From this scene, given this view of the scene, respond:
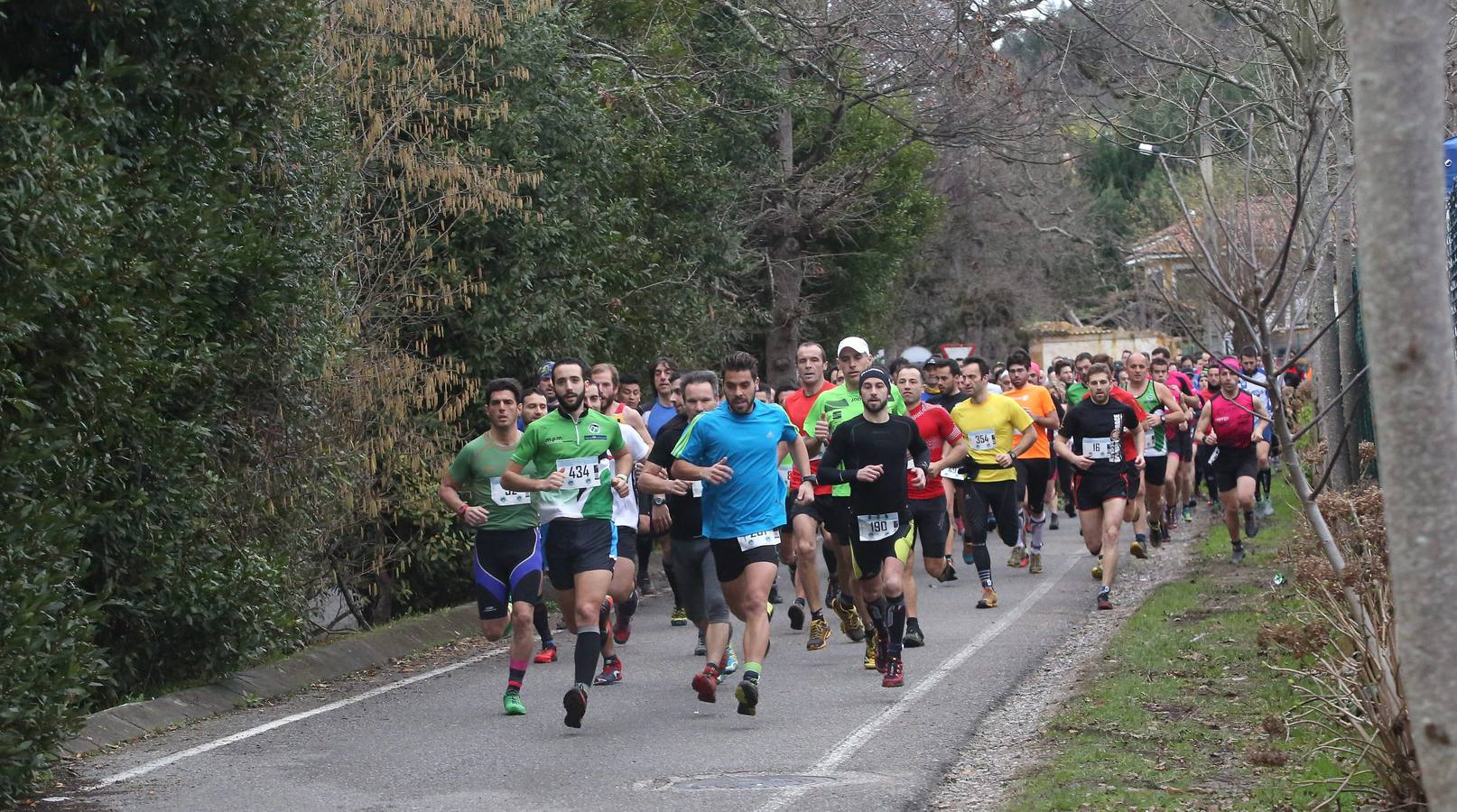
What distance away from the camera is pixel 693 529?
1076 centimetres

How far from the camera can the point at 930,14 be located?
20.6 metres

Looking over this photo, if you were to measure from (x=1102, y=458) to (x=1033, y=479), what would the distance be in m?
3.12

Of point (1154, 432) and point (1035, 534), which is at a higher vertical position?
point (1154, 432)

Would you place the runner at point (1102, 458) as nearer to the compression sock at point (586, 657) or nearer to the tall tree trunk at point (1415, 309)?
the compression sock at point (586, 657)

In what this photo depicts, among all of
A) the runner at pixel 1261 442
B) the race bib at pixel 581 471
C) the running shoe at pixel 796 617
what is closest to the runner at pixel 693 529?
the race bib at pixel 581 471

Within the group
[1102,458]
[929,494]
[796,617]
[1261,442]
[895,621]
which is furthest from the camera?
[1261,442]

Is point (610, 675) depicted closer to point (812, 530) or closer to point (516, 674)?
point (516, 674)

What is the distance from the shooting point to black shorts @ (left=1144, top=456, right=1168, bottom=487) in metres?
18.0

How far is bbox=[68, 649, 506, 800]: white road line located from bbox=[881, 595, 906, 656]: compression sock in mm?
3188

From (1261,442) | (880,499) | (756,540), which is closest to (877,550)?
(880,499)

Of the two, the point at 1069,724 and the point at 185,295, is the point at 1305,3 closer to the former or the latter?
the point at 1069,724

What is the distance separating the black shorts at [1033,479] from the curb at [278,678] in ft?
18.5

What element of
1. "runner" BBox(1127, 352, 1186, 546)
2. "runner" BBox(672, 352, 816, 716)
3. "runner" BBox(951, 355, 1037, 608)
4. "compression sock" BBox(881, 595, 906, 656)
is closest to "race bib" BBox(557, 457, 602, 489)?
"runner" BBox(672, 352, 816, 716)

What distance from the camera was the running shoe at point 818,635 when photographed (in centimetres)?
1226
